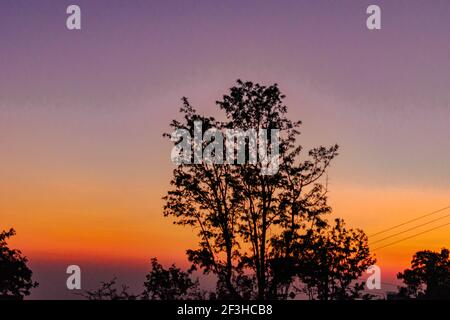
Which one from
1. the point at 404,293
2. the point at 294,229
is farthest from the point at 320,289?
the point at 404,293

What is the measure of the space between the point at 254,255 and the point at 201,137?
8.25 meters

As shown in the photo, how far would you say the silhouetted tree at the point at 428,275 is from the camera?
10131cm

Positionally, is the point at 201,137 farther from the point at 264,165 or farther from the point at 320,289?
the point at 320,289

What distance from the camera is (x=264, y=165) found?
A: 116ft

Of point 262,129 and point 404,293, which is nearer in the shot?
point 262,129

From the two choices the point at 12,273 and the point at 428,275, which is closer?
the point at 12,273

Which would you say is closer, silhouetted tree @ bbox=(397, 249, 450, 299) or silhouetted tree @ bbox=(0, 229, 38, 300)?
silhouetted tree @ bbox=(0, 229, 38, 300)

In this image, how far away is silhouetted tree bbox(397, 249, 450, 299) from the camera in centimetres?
10131

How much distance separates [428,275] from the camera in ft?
340

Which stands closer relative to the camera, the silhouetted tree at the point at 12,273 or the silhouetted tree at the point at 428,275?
the silhouetted tree at the point at 12,273
